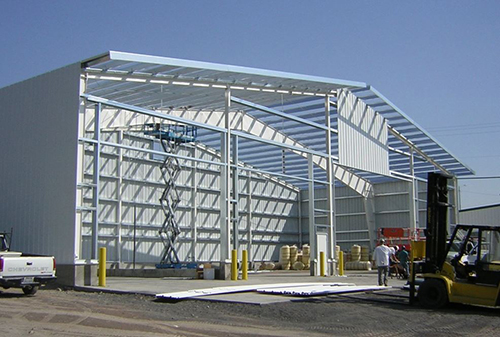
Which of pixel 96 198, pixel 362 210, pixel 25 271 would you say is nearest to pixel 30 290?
pixel 25 271

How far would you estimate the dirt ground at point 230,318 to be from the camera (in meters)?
11.4

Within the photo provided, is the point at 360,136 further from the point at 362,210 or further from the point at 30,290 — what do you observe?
the point at 30,290

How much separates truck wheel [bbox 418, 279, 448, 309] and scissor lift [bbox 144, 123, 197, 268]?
1966cm

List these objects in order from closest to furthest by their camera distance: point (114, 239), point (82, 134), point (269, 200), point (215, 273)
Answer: point (82, 134) < point (215, 273) < point (114, 239) < point (269, 200)

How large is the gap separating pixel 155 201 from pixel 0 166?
13.6m

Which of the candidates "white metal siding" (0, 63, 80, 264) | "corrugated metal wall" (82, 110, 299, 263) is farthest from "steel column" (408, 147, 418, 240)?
"white metal siding" (0, 63, 80, 264)

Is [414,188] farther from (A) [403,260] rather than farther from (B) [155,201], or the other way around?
(B) [155,201]

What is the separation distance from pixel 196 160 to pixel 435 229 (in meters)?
10.7

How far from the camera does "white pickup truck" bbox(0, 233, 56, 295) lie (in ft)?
53.1

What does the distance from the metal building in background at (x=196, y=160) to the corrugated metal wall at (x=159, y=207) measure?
0.08 m

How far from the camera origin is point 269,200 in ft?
143

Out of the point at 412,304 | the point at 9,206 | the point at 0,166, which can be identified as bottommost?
the point at 412,304

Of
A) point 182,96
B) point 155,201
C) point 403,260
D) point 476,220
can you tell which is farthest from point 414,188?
point 182,96

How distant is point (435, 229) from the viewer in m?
16.1
